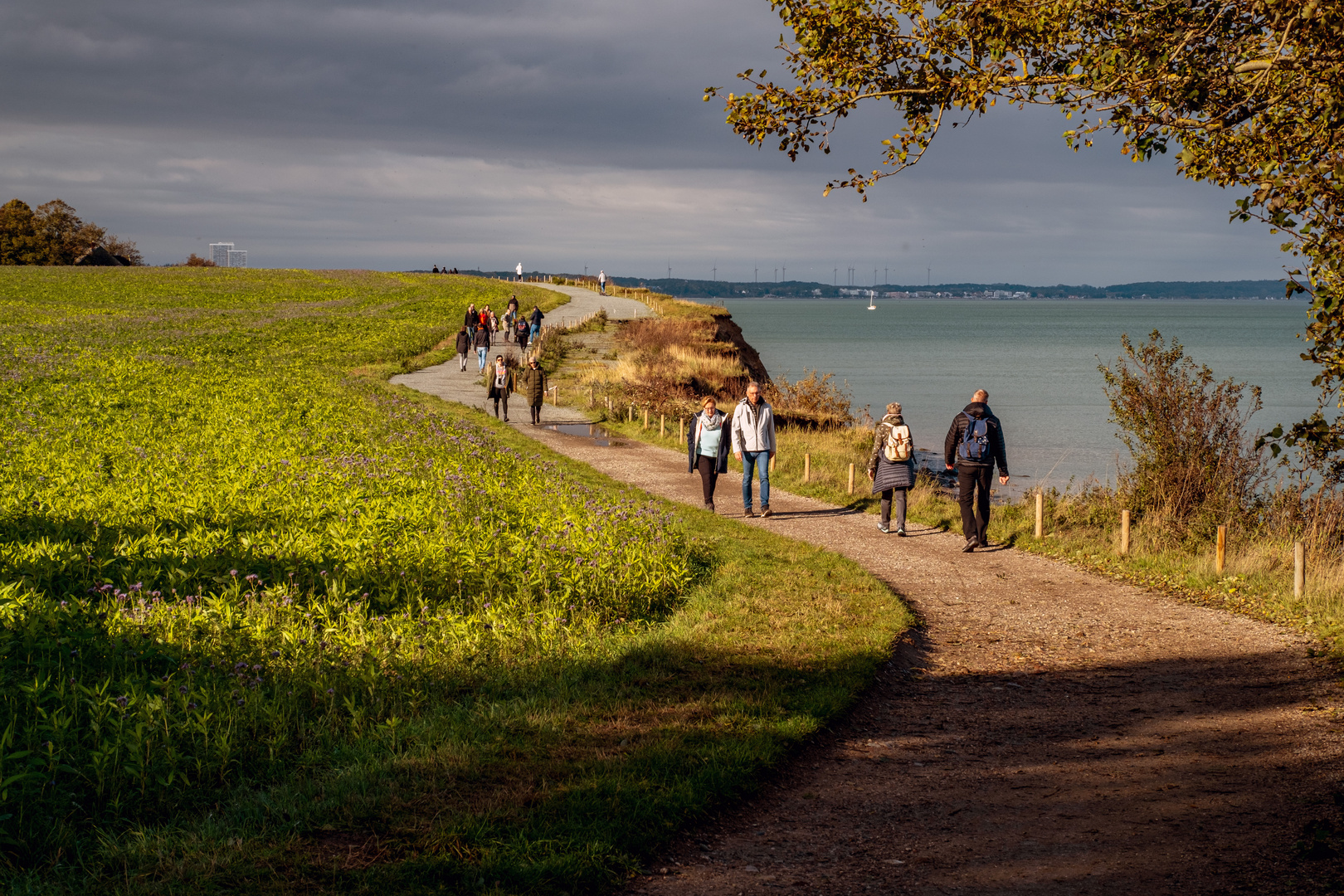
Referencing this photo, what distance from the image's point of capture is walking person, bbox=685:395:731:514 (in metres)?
15.8

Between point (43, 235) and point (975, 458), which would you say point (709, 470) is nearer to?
point (975, 458)

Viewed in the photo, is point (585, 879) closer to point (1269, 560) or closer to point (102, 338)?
point (1269, 560)

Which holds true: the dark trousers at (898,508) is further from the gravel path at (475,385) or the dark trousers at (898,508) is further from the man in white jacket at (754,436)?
the gravel path at (475,385)

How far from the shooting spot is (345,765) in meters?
6.07

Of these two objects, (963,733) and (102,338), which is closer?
(963,733)

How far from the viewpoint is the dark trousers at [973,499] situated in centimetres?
1356

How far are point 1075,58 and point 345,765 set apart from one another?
26.6 feet

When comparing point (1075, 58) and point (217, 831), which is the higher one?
point (1075, 58)

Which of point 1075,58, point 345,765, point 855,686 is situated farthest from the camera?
point 1075,58

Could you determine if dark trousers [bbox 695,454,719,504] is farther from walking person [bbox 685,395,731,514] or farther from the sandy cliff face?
the sandy cliff face

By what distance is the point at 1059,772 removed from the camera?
6527 mm

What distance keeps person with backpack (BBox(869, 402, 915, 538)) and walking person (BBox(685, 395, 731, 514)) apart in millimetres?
2440

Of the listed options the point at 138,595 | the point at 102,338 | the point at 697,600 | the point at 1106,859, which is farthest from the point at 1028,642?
the point at 102,338

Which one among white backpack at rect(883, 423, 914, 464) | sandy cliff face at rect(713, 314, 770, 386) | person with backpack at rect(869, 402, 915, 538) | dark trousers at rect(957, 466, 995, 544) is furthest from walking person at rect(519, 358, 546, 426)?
sandy cliff face at rect(713, 314, 770, 386)
